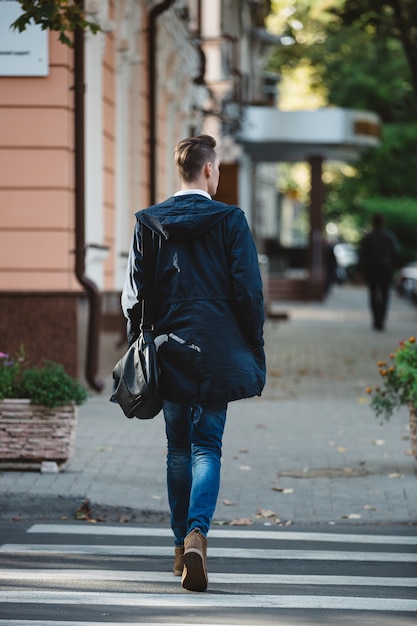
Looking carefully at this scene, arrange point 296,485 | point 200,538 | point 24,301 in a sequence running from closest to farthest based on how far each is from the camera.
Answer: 1. point 200,538
2. point 296,485
3. point 24,301

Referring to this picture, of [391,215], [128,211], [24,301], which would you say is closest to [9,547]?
[24,301]

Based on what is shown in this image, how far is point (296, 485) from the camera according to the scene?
8.76 metres

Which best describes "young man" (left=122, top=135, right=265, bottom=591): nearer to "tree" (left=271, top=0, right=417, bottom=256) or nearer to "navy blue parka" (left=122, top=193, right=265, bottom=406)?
"navy blue parka" (left=122, top=193, right=265, bottom=406)

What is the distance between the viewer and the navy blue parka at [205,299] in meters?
5.73

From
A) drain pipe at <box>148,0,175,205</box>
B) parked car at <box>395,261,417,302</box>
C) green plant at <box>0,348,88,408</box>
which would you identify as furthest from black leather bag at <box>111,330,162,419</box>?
parked car at <box>395,261,417,302</box>

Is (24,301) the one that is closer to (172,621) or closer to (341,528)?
(341,528)

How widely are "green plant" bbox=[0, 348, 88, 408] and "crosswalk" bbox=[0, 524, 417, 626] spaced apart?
3.97 ft

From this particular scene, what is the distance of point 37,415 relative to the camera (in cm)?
859

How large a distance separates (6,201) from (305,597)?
776 centimetres

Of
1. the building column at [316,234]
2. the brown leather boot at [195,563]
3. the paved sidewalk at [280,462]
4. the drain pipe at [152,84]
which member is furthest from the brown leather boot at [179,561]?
the building column at [316,234]

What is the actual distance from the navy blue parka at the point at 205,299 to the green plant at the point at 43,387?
2837 mm

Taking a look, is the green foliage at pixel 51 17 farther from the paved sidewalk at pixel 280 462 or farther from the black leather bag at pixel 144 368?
the black leather bag at pixel 144 368

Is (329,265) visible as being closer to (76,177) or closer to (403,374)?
(76,177)

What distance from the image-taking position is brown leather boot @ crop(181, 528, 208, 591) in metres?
5.60
